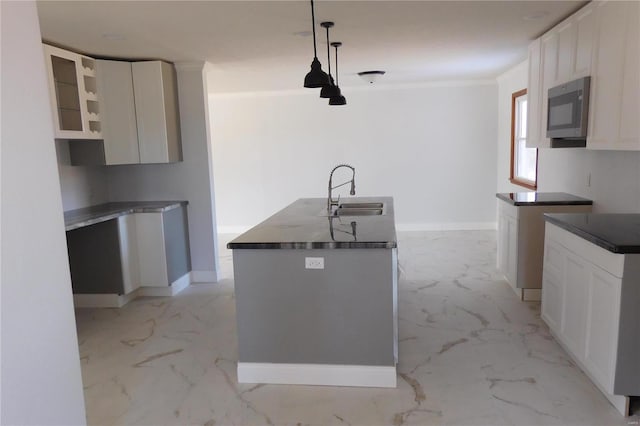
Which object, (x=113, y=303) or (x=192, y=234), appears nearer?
(x=113, y=303)

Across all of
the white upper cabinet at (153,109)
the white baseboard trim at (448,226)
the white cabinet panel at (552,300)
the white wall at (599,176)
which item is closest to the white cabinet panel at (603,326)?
the white cabinet panel at (552,300)

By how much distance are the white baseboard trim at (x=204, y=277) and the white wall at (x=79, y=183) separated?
1.23 m

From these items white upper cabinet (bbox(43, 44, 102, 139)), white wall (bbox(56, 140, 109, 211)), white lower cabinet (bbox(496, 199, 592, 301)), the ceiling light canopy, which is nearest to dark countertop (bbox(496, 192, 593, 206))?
white lower cabinet (bbox(496, 199, 592, 301))

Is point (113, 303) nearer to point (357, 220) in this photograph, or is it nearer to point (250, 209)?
point (357, 220)

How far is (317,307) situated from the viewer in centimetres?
259

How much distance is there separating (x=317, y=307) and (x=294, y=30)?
81.6 inches

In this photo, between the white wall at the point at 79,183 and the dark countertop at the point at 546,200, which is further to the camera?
the white wall at the point at 79,183

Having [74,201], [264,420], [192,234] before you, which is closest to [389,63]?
[192,234]

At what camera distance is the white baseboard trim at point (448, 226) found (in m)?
6.88

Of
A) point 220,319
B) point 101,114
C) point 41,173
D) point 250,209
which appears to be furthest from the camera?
point 250,209

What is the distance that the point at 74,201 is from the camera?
4.29 metres

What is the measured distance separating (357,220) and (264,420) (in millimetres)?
1416

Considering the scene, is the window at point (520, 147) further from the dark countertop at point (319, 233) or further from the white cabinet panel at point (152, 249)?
the white cabinet panel at point (152, 249)

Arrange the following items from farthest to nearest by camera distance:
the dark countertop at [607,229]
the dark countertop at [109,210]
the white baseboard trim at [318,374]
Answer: the dark countertop at [109,210]
the white baseboard trim at [318,374]
the dark countertop at [607,229]
